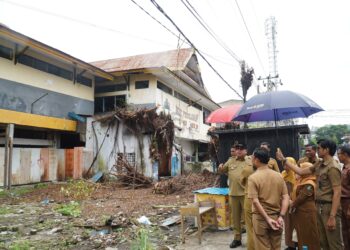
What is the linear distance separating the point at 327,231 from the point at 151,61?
1773 centimetres

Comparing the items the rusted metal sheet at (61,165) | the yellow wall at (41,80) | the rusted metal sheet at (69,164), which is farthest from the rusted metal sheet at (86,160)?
the yellow wall at (41,80)

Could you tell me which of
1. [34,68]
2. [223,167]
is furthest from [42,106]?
[223,167]

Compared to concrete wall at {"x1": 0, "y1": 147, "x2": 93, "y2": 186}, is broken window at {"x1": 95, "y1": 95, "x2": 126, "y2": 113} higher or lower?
higher

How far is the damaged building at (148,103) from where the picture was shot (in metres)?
16.4

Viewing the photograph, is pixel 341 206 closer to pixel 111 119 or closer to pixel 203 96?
pixel 111 119

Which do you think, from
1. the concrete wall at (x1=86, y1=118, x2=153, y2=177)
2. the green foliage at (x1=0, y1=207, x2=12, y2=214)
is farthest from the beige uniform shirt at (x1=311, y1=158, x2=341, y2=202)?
the concrete wall at (x1=86, y1=118, x2=153, y2=177)

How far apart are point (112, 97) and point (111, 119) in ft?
8.16

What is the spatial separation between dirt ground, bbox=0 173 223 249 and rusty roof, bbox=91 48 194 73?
9013 millimetres

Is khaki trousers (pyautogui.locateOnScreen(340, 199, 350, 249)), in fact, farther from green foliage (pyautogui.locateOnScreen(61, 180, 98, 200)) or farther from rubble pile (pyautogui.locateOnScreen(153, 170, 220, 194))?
green foliage (pyautogui.locateOnScreen(61, 180, 98, 200))

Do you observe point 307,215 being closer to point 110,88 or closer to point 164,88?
point 164,88

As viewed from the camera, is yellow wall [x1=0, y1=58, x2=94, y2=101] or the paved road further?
yellow wall [x1=0, y1=58, x2=94, y2=101]

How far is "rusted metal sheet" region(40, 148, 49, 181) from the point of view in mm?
14297

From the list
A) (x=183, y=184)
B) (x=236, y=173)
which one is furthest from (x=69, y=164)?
(x=236, y=173)

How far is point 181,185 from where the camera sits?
12695 mm
